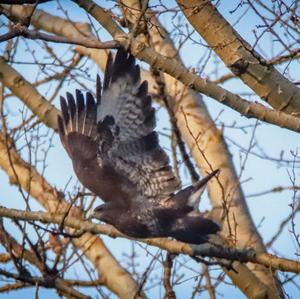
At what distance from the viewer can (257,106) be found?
4594 mm

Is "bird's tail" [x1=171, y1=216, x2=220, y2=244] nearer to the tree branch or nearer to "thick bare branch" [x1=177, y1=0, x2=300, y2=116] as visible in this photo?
the tree branch

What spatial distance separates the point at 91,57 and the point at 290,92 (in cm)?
379

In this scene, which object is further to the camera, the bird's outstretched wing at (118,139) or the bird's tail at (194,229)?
the bird's outstretched wing at (118,139)

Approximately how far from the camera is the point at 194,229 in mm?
5531

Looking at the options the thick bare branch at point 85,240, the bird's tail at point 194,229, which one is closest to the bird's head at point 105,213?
the bird's tail at point 194,229

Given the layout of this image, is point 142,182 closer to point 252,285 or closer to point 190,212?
point 190,212

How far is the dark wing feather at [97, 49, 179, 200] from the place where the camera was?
19.8 feet

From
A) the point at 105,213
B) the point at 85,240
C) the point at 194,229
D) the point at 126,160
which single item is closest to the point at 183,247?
the point at 194,229

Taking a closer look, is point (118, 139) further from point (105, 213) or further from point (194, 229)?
point (194, 229)

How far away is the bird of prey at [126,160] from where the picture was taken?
5.73m

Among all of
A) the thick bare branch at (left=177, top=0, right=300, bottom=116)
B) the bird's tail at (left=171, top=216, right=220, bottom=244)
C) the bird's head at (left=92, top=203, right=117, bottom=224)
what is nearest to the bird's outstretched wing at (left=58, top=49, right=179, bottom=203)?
the bird's head at (left=92, top=203, right=117, bottom=224)

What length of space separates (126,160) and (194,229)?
803 millimetres

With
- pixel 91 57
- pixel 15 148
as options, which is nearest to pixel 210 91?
pixel 15 148

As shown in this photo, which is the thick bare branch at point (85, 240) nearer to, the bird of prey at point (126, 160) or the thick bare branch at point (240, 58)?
the bird of prey at point (126, 160)
